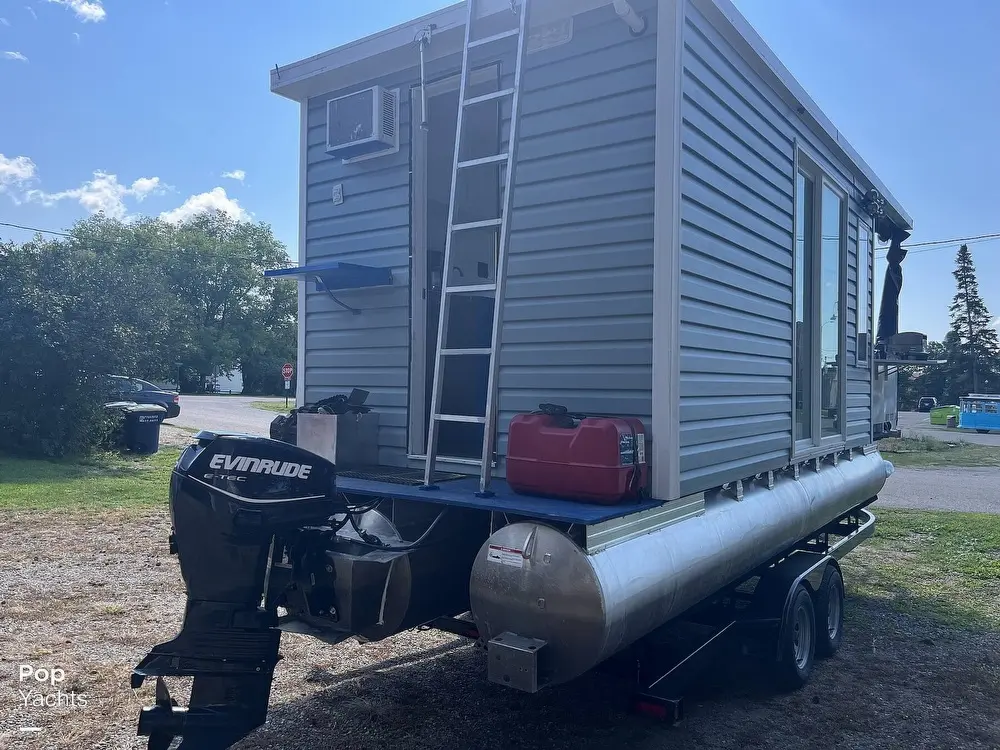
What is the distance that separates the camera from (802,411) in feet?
19.1

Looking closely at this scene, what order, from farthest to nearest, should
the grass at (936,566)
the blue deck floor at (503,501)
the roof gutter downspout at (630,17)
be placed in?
the grass at (936,566) < the roof gutter downspout at (630,17) < the blue deck floor at (503,501)

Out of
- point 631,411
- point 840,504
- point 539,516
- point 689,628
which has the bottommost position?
point 689,628

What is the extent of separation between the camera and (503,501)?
129 inches

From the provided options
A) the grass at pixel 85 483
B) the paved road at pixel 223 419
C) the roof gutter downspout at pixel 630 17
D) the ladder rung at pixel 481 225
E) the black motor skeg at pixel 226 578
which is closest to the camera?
the black motor skeg at pixel 226 578

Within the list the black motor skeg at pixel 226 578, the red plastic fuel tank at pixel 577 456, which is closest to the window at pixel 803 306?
the red plastic fuel tank at pixel 577 456

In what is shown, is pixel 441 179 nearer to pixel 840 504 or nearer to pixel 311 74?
pixel 311 74

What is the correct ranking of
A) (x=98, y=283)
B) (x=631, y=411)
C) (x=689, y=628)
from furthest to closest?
(x=98, y=283)
(x=689, y=628)
(x=631, y=411)

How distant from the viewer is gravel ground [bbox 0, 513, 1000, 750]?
12.7ft

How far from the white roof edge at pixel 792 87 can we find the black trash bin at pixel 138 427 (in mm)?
12170

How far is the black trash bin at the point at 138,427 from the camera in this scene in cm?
1402

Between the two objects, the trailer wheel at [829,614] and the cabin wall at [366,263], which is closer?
the cabin wall at [366,263]

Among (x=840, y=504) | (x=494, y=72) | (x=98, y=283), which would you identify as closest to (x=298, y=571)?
(x=494, y=72)

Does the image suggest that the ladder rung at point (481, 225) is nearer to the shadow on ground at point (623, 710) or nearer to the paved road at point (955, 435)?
the shadow on ground at point (623, 710)

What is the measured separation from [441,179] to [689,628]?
3312mm
